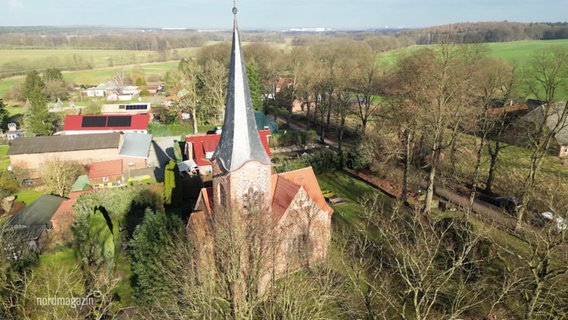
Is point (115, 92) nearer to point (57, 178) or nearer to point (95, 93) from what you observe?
point (95, 93)

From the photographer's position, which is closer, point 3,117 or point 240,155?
point 240,155

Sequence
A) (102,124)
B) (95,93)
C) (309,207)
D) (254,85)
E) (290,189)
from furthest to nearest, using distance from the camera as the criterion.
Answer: (95,93) → (254,85) → (102,124) → (309,207) → (290,189)

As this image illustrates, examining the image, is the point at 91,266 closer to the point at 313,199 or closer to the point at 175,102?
the point at 313,199

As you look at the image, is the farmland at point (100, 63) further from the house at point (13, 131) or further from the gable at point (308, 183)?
the gable at point (308, 183)

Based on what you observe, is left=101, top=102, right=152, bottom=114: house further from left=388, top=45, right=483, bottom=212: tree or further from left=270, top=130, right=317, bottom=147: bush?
left=388, top=45, right=483, bottom=212: tree

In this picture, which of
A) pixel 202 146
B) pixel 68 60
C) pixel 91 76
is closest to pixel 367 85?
pixel 202 146

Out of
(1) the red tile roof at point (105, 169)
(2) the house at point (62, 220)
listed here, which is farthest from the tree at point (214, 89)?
(2) the house at point (62, 220)
